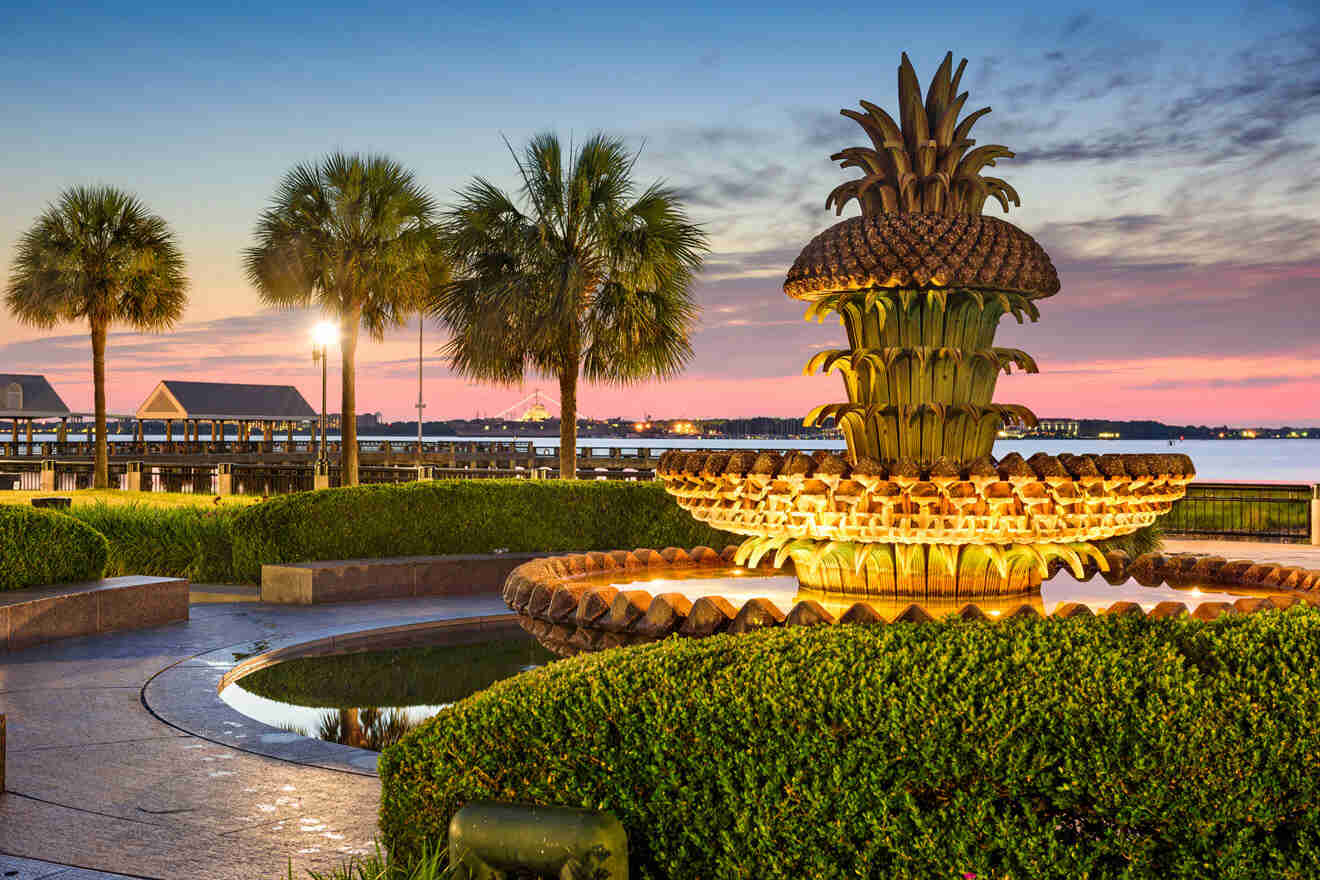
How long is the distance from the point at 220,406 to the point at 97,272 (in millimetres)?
41931

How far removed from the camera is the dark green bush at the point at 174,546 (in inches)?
538

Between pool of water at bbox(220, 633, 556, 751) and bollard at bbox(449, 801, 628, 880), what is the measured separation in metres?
3.19

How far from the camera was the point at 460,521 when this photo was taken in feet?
43.9

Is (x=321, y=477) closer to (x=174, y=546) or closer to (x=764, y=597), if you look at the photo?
(x=174, y=546)

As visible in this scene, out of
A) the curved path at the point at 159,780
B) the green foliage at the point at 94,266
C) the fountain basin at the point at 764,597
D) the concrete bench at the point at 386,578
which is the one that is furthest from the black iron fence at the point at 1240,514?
the green foliage at the point at 94,266

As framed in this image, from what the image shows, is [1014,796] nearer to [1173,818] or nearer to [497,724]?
[1173,818]

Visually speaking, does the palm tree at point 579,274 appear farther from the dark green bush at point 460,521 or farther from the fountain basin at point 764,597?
the fountain basin at point 764,597

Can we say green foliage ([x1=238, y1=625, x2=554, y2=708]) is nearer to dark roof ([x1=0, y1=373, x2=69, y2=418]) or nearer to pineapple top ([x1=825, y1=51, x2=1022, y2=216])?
pineapple top ([x1=825, y1=51, x2=1022, y2=216])

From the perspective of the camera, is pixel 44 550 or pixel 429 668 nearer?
pixel 429 668

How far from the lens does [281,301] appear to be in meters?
26.7

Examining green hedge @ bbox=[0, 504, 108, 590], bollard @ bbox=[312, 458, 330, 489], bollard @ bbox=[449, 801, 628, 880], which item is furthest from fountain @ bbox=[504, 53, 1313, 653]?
bollard @ bbox=[312, 458, 330, 489]

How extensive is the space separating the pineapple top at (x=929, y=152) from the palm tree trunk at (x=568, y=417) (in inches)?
538

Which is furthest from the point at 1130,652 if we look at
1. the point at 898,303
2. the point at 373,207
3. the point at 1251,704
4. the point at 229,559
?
the point at 373,207

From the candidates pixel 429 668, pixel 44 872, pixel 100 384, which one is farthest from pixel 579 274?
pixel 100 384
